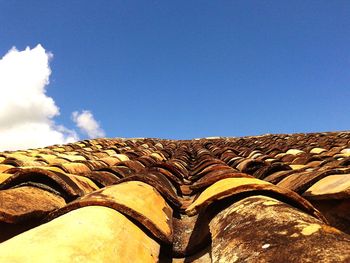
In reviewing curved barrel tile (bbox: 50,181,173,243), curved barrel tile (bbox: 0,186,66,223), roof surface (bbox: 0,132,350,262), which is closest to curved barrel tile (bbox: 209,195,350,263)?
roof surface (bbox: 0,132,350,262)

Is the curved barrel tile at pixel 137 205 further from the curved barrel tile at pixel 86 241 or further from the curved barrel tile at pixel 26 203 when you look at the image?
the curved barrel tile at pixel 26 203

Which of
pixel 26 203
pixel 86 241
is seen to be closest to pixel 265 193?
pixel 86 241

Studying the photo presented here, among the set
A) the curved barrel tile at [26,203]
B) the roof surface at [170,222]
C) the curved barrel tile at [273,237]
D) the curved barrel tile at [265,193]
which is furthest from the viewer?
the curved barrel tile at [26,203]

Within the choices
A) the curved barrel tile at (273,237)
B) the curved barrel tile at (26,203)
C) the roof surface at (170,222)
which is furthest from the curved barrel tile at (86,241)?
the curved barrel tile at (26,203)

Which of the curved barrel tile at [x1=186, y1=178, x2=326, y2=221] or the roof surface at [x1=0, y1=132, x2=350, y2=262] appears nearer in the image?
the roof surface at [x1=0, y1=132, x2=350, y2=262]

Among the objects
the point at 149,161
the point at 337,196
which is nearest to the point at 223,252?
the point at 337,196

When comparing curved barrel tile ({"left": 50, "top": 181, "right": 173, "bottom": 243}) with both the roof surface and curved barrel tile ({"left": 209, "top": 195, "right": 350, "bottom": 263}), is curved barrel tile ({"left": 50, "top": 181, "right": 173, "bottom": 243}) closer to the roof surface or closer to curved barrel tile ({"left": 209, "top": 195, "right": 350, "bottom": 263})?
the roof surface

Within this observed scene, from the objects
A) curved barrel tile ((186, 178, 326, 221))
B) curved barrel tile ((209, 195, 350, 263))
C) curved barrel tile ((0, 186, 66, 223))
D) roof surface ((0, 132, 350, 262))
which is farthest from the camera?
curved barrel tile ((0, 186, 66, 223))

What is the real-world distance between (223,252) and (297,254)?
15.0 inches

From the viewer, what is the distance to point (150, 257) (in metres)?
1.59

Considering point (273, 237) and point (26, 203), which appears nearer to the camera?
point (273, 237)

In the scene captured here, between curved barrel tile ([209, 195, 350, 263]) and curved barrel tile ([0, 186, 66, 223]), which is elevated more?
curved barrel tile ([0, 186, 66, 223])

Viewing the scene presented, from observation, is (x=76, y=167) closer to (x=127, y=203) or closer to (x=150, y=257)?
(x=127, y=203)

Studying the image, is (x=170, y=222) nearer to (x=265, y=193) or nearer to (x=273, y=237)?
(x=265, y=193)
